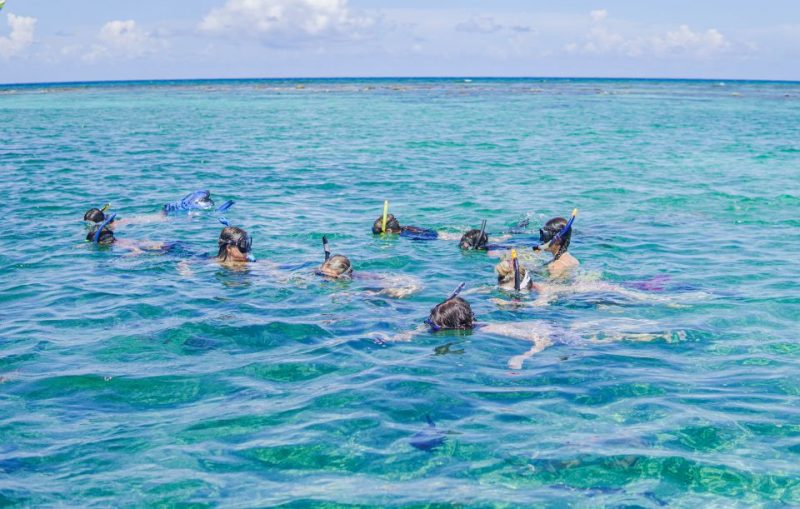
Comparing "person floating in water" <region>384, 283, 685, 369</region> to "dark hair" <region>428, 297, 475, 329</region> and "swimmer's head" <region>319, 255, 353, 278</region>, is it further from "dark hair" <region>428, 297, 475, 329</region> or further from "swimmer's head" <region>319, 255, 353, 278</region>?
"swimmer's head" <region>319, 255, 353, 278</region>

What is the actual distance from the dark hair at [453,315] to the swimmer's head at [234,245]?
4.53 metres

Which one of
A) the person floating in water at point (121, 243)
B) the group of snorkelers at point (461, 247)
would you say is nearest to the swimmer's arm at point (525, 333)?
the group of snorkelers at point (461, 247)

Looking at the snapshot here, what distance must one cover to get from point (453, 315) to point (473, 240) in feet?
15.3

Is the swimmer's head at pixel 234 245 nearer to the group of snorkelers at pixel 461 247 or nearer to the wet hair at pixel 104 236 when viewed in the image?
the group of snorkelers at pixel 461 247

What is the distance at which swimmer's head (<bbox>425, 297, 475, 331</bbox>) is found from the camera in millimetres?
9648

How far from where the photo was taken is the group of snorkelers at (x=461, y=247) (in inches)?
383

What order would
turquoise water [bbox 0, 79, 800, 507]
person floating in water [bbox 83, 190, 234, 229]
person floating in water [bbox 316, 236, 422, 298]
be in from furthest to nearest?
person floating in water [bbox 83, 190, 234, 229]
person floating in water [bbox 316, 236, 422, 298]
turquoise water [bbox 0, 79, 800, 507]

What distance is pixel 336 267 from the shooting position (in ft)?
40.0

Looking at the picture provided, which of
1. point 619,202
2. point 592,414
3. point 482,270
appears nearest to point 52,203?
point 482,270

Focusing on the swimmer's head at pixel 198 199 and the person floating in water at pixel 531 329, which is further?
the swimmer's head at pixel 198 199

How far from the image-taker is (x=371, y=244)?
15.2 metres

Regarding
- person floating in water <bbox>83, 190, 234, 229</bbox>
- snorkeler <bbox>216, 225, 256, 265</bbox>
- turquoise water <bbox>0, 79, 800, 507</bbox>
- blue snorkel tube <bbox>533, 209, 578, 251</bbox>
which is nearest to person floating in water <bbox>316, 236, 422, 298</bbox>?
turquoise water <bbox>0, 79, 800, 507</bbox>

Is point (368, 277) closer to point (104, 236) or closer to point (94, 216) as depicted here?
point (104, 236)

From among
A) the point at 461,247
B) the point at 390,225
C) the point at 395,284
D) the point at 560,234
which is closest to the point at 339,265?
the point at 395,284
